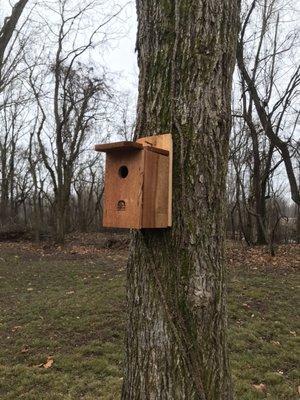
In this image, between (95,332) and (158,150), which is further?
(95,332)

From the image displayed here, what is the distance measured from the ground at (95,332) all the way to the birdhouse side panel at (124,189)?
2.53 m

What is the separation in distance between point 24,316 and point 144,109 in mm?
5455

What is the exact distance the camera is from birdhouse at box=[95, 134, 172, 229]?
6.54 ft

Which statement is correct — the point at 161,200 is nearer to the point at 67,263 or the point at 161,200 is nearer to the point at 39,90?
the point at 67,263

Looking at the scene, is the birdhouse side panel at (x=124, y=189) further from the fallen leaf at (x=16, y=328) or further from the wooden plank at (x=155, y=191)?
the fallen leaf at (x=16, y=328)

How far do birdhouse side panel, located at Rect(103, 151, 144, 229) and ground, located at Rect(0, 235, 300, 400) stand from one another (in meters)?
2.53

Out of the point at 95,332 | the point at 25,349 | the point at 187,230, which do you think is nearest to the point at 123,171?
the point at 187,230

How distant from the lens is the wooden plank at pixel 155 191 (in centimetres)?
200

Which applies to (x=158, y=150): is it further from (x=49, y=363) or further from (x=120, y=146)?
(x=49, y=363)

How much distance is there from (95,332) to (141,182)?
14.0 ft

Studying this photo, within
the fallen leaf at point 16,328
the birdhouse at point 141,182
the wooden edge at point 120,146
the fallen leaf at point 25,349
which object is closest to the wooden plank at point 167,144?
the birdhouse at point 141,182

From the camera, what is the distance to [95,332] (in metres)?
5.77

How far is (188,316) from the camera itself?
6.64 feet

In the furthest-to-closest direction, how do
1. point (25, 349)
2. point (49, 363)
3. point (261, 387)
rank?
1. point (25, 349)
2. point (49, 363)
3. point (261, 387)
